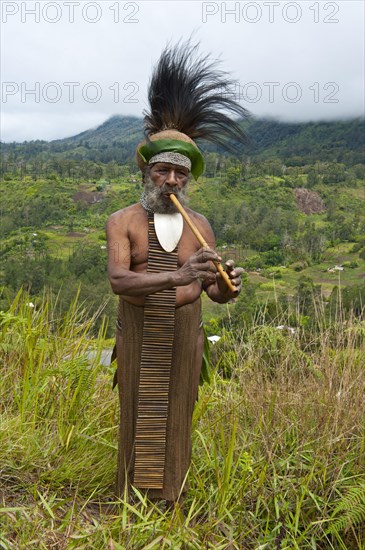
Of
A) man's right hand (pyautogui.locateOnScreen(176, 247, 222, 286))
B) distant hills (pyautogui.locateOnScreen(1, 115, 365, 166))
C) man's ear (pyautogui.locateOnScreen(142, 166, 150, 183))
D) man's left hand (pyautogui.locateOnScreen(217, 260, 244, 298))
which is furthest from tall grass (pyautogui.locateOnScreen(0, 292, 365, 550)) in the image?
distant hills (pyautogui.locateOnScreen(1, 115, 365, 166))

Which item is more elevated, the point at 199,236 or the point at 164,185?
the point at 164,185

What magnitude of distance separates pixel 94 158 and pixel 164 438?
218 feet

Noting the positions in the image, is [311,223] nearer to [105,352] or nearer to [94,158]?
[94,158]

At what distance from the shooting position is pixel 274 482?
260 cm

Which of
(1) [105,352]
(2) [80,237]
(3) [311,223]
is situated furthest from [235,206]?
(1) [105,352]

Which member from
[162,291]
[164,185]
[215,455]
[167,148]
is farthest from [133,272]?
[215,455]

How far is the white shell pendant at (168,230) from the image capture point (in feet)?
7.62

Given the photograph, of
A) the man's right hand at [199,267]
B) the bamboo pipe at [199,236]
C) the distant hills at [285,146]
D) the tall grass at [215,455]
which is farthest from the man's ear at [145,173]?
the distant hills at [285,146]

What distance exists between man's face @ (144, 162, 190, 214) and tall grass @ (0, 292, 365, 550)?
1.05 metres

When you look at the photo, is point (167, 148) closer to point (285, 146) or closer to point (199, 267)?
point (199, 267)

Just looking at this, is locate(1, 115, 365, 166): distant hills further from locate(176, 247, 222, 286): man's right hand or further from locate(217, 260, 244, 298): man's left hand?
locate(176, 247, 222, 286): man's right hand

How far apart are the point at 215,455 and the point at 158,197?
1.26 m

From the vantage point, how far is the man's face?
2.30m

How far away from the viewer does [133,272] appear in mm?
2213
